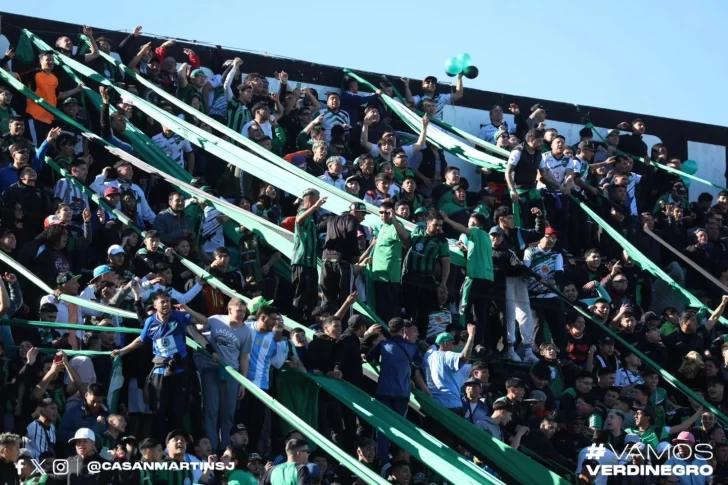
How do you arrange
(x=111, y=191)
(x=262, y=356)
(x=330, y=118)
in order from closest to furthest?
1. (x=262, y=356)
2. (x=111, y=191)
3. (x=330, y=118)

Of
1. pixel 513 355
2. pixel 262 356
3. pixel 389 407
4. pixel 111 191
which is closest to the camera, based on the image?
pixel 262 356

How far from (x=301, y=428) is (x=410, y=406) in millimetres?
1661

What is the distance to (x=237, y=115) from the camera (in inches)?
723

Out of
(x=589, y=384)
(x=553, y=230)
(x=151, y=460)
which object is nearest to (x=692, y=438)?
(x=589, y=384)

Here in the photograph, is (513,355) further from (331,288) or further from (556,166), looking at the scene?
(556,166)

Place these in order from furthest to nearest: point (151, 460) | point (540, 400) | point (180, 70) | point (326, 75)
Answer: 1. point (326, 75)
2. point (180, 70)
3. point (540, 400)
4. point (151, 460)

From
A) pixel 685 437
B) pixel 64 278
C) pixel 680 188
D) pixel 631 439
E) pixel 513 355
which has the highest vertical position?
pixel 680 188

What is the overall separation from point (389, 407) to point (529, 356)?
3038 millimetres

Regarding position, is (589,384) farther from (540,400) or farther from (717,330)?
(717,330)

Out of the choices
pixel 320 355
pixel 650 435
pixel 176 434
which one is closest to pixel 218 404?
pixel 320 355

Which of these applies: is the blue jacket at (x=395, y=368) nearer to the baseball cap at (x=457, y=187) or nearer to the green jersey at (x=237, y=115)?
the baseball cap at (x=457, y=187)

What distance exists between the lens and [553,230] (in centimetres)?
1692

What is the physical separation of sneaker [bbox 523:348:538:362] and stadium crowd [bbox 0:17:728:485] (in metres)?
0.02

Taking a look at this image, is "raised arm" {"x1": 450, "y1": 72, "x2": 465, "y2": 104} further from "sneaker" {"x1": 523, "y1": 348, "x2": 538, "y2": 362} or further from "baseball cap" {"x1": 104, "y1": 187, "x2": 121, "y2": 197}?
"baseball cap" {"x1": 104, "y1": 187, "x2": 121, "y2": 197}
